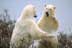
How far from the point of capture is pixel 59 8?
158cm

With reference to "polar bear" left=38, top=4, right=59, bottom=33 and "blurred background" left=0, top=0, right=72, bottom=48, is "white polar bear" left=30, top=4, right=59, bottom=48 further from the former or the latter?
"blurred background" left=0, top=0, right=72, bottom=48

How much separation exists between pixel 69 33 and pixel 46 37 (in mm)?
456

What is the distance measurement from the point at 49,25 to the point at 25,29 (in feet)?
0.40

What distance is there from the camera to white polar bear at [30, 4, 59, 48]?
1.11 metres

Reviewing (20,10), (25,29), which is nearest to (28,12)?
(25,29)

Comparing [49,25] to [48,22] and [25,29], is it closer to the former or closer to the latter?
[48,22]

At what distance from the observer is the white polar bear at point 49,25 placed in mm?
1112

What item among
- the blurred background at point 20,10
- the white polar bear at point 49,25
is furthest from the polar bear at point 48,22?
the blurred background at point 20,10

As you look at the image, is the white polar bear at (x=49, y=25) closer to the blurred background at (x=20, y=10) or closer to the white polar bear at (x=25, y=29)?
the white polar bear at (x=25, y=29)

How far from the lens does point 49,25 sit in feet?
3.82

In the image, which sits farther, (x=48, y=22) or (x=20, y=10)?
(x=20, y=10)

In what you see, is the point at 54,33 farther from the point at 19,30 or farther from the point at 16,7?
the point at 16,7

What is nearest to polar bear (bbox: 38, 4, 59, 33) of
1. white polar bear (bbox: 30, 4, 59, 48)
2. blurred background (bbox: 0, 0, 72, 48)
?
white polar bear (bbox: 30, 4, 59, 48)

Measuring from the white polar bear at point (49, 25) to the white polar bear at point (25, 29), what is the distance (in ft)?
0.16
